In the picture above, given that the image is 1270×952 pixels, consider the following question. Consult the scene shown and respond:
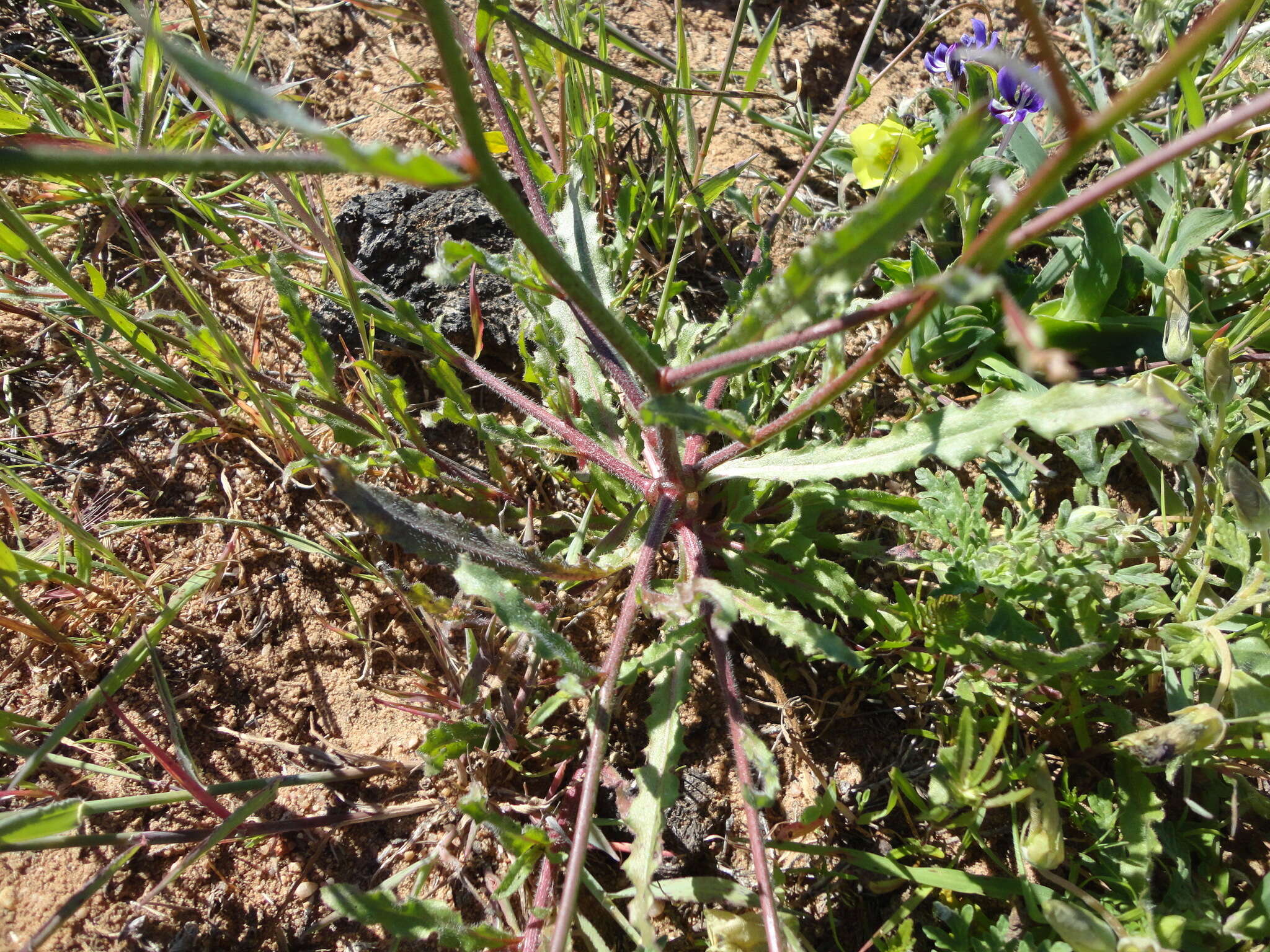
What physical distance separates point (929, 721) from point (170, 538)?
6.64 feet

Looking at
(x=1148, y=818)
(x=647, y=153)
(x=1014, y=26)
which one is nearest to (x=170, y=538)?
(x=647, y=153)

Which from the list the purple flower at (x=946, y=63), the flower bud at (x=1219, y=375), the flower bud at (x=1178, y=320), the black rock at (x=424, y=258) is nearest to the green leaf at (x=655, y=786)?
the black rock at (x=424, y=258)

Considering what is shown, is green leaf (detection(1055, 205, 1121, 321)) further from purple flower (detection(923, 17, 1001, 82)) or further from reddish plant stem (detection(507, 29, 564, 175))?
reddish plant stem (detection(507, 29, 564, 175))

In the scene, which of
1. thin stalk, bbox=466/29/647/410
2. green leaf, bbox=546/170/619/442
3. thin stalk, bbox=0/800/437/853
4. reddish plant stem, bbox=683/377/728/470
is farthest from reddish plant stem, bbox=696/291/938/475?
thin stalk, bbox=0/800/437/853

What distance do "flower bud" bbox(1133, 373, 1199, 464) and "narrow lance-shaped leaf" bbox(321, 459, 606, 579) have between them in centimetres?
116

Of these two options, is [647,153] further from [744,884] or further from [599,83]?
[744,884]

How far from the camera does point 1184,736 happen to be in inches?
61.7

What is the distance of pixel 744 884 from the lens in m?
1.86

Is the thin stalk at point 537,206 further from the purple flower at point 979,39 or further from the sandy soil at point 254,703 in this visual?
the purple flower at point 979,39

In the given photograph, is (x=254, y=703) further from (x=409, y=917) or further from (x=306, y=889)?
(x=409, y=917)

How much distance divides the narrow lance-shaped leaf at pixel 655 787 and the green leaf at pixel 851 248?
31.4 inches

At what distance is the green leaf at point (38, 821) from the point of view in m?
1.31

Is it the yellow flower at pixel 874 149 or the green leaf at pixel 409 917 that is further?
the yellow flower at pixel 874 149

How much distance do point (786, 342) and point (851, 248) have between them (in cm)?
16
